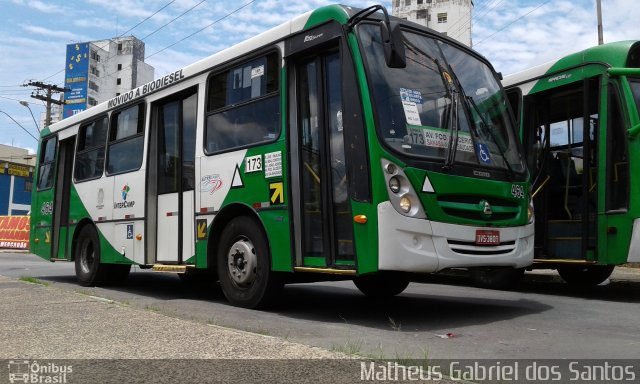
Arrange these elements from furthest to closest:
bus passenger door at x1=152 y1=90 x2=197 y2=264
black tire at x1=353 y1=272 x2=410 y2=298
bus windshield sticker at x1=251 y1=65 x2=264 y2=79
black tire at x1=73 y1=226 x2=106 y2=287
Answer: black tire at x1=73 y1=226 x2=106 y2=287 < bus passenger door at x1=152 y1=90 x2=197 y2=264 < black tire at x1=353 y1=272 x2=410 y2=298 < bus windshield sticker at x1=251 y1=65 x2=264 y2=79

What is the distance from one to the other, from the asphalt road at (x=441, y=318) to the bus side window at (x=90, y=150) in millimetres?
2132

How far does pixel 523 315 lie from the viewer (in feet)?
20.6

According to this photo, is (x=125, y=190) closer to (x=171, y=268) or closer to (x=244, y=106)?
(x=171, y=268)

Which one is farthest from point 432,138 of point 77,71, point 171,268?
point 77,71

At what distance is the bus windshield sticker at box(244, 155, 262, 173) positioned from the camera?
6591 millimetres

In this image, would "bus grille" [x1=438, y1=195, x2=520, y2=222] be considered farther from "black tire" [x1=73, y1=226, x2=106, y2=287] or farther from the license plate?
"black tire" [x1=73, y1=226, x2=106, y2=287]

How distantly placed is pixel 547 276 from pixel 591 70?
15.6ft

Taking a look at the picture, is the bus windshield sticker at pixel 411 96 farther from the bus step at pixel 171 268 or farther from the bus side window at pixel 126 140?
the bus side window at pixel 126 140

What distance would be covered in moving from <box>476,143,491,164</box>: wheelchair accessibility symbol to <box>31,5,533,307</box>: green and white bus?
0.01 m

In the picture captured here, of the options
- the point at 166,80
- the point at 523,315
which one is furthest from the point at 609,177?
the point at 166,80

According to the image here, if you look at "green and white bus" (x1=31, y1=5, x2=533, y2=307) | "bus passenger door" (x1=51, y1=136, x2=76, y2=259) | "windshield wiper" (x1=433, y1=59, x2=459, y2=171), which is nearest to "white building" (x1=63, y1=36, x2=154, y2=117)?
"bus passenger door" (x1=51, y1=136, x2=76, y2=259)

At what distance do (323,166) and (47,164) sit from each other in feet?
26.3

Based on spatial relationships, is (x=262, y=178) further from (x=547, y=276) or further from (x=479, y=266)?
(x=547, y=276)

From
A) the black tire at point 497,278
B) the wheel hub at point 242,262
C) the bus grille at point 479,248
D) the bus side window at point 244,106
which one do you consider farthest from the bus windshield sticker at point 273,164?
the black tire at point 497,278
